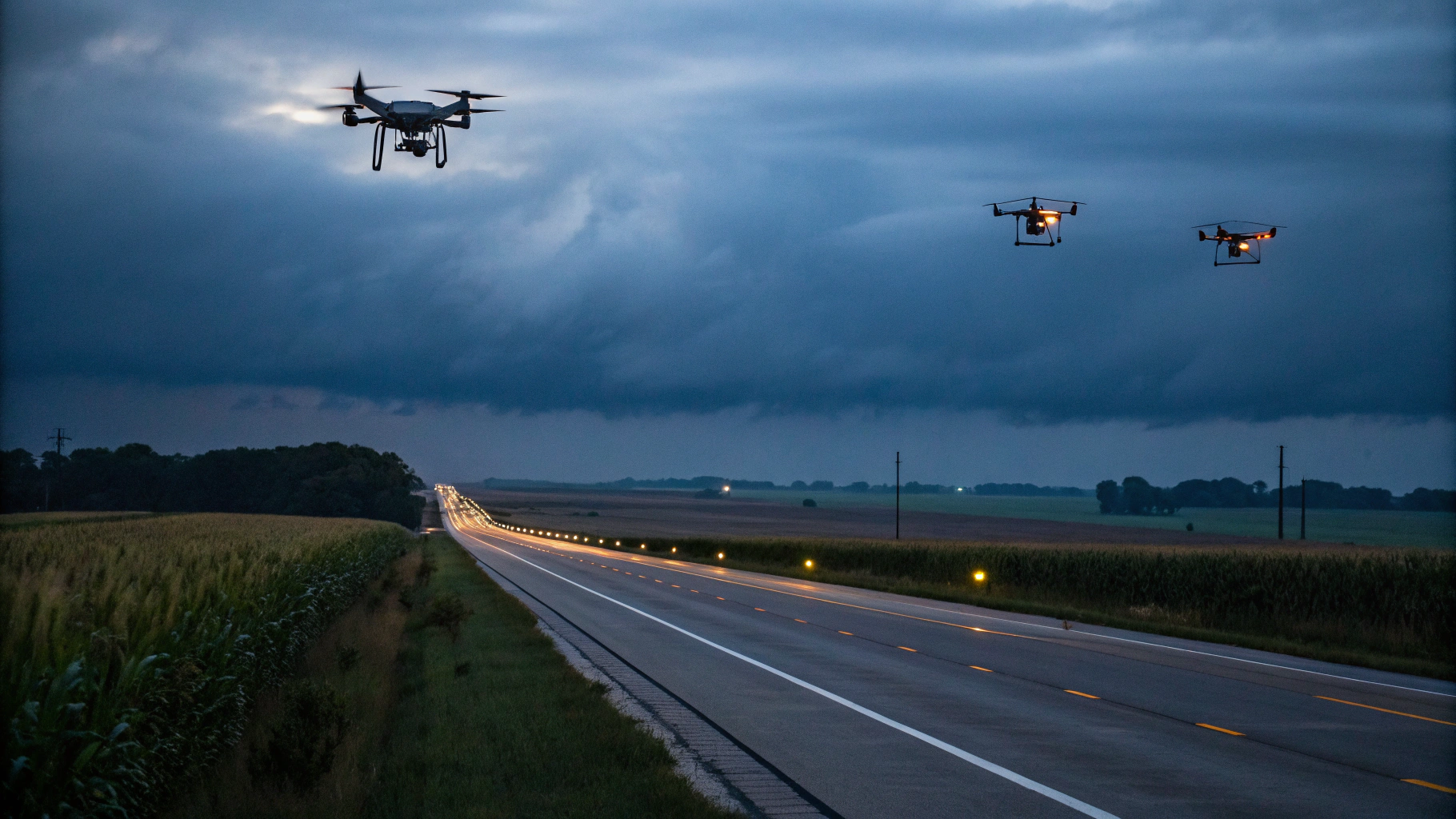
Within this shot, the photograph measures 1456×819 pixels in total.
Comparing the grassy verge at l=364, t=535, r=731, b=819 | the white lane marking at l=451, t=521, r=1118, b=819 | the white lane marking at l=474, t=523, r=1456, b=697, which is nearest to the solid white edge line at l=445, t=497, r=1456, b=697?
the white lane marking at l=474, t=523, r=1456, b=697

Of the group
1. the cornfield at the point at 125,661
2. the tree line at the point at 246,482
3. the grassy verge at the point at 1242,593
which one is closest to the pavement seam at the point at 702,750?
the cornfield at the point at 125,661

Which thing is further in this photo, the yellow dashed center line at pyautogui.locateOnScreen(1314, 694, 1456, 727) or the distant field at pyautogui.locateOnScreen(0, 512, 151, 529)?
the distant field at pyautogui.locateOnScreen(0, 512, 151, 529)

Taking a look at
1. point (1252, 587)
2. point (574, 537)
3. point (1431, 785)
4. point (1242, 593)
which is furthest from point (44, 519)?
point (574, 537)

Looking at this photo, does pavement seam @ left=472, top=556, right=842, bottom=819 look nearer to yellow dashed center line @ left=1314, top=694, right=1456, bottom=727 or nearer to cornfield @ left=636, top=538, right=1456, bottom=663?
yellow dashed center line @ left=1314, top=694, right=1456, bottom=727

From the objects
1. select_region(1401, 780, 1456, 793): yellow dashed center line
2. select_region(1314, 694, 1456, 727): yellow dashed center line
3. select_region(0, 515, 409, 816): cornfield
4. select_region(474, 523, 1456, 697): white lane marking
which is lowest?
select_region(474, 523, 1456, 697): white lane marking

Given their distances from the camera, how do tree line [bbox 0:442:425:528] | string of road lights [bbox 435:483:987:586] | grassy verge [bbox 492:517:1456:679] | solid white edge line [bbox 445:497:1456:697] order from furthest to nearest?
1. tree line [bbox 0:442:425:528]
2. string of road lights [bbox 435:483:987:586]
3. grassy verge [bbox 492:517:1456:679]
4. solid white edge line [bbox 445:497:1456:697]

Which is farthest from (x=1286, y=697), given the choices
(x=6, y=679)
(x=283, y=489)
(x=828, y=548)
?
(x=283, y=489)
